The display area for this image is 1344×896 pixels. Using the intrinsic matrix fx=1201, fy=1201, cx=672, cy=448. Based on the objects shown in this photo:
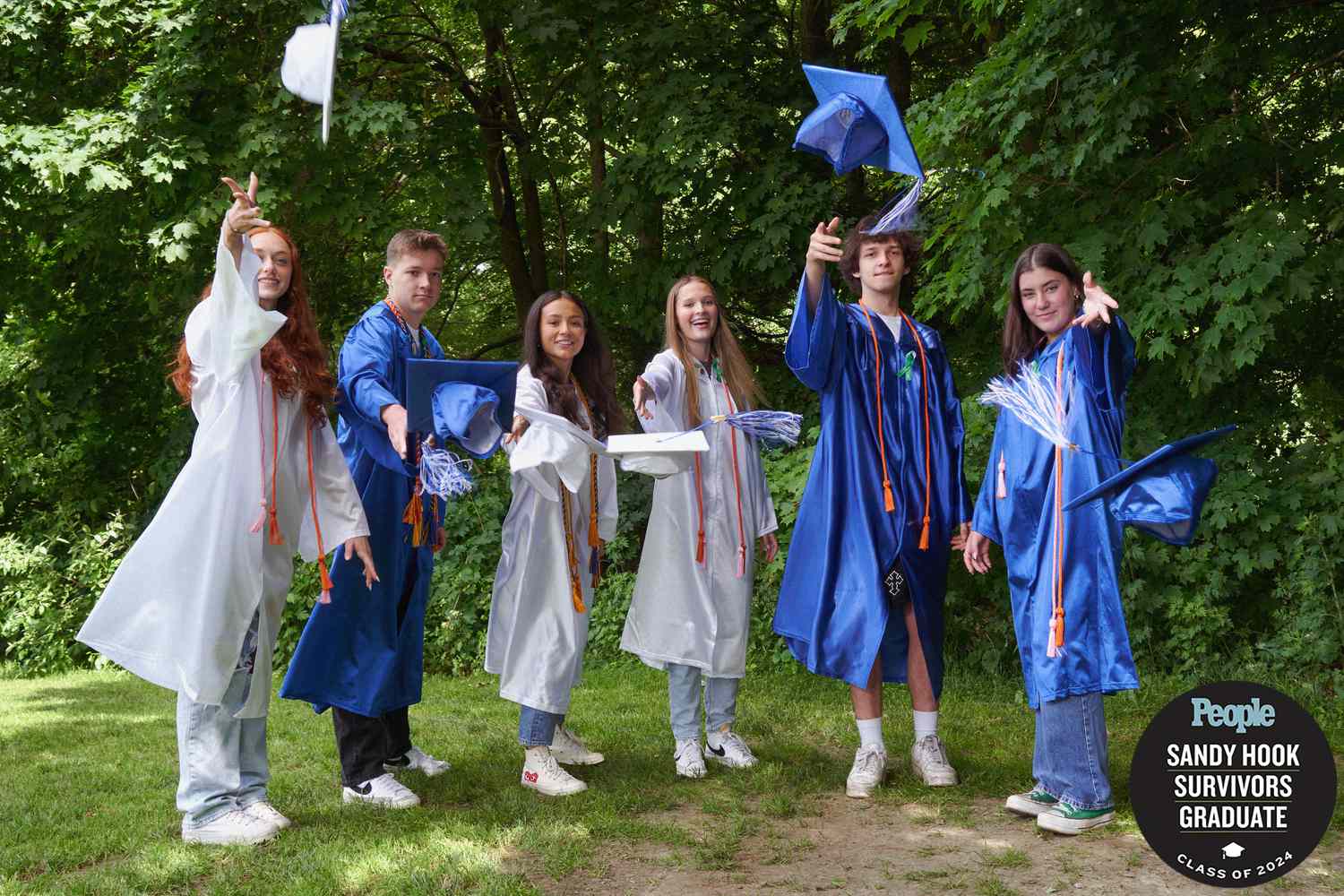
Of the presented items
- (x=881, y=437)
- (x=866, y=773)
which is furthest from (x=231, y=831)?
(x=881, y=437)

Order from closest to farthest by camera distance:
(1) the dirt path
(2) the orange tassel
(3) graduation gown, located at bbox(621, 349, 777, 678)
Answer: (1) the dirt path < (2) the orange tassel < (3) graduation gown, located at bbox(621, 349, 777, 678)

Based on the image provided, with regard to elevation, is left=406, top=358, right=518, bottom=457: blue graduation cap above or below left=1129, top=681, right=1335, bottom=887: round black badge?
above

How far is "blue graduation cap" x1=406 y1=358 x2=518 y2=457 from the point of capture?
4180 millimetres

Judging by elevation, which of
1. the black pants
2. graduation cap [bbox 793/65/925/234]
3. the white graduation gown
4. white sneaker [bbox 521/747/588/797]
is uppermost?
graduation cap [bbox 793/65/925/234]

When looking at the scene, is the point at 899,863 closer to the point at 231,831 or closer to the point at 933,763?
the point at 933,763

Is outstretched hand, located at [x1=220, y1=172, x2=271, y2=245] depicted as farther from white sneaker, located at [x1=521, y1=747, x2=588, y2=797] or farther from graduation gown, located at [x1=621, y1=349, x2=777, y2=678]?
white sneaker, located at [x1=521, y1=747, x2=588, y2=797]

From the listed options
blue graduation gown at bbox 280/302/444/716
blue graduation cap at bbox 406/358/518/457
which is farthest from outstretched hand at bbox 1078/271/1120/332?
blue graduation gown at bbox 280/302/444/716

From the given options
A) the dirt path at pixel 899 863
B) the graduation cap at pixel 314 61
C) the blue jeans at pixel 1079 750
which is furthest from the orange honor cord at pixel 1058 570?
the graduation cap at pixel 314 61

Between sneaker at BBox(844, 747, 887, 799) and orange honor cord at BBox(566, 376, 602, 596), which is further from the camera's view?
orange honor cord at BBox(566, 376, 602, 596)

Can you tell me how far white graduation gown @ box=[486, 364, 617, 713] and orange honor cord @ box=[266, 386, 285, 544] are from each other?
2.77ft

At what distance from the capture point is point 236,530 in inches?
157

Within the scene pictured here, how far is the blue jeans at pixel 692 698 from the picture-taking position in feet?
16.5

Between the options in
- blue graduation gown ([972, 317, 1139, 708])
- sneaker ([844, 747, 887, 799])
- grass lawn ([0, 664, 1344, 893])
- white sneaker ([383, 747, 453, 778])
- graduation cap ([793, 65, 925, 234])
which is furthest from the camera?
white sneaker ([383, 747, 453, 778])

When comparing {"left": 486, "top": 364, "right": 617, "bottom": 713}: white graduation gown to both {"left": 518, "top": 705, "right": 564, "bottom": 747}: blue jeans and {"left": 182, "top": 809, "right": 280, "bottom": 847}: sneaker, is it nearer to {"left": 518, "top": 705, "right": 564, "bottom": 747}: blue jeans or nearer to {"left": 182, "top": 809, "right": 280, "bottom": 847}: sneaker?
{"left": 518, "top": 705, "right": 564, "bottom": 747}: blue jeans
